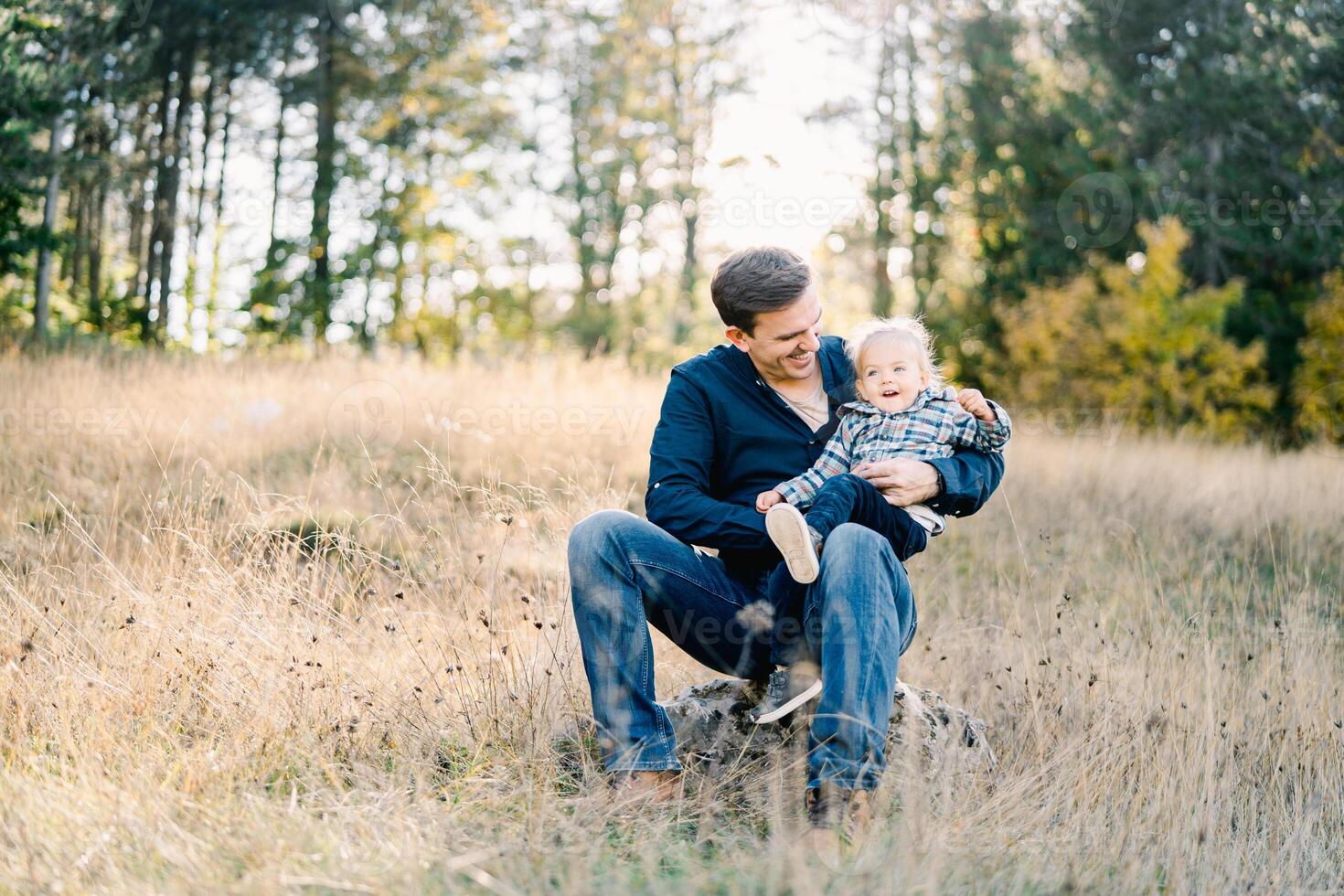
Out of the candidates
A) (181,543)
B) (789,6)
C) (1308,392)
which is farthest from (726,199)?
(181,543)

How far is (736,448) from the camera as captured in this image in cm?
312

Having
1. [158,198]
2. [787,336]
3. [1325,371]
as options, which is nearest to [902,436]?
[787,336]


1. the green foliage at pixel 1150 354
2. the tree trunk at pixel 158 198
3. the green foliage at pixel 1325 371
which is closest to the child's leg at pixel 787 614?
the green foliage at pixel 1150 354

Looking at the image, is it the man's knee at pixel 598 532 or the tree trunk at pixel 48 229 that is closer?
the man's knee at pixel 598 532

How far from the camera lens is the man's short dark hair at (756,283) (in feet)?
9.87

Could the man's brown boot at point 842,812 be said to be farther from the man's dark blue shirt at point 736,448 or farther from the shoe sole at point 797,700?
the man's dark blue shirt at point 736,448

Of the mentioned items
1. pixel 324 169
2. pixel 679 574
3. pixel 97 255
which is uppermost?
pixel 324 169

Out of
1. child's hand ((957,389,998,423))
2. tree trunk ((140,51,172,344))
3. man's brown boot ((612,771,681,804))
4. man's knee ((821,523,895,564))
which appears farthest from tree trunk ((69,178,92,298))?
man's knee ((821,523,895,564))

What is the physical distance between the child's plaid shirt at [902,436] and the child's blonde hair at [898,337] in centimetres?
10

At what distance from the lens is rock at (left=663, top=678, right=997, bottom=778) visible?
9.77 ft

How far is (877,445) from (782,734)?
0.85 meters

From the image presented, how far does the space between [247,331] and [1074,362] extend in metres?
10.2

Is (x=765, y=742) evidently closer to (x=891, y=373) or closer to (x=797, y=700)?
(x=797, y=700)

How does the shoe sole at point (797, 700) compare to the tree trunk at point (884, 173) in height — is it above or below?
below
